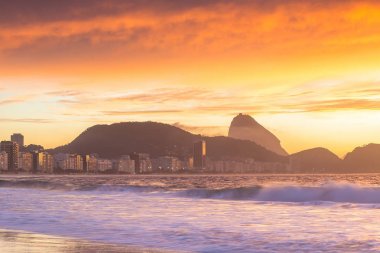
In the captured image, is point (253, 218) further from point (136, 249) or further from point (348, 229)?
point (136, 249)

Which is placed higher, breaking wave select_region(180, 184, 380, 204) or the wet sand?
the wet sand

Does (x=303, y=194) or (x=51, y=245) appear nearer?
(x=51, y=245)

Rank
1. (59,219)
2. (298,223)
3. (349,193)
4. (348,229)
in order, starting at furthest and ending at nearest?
1. (349,193)
2. (59,219)
3. (298,223)
4. (348,229)

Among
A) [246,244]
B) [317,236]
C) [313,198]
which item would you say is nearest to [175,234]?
[246,244]

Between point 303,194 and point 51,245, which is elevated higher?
point 51,245

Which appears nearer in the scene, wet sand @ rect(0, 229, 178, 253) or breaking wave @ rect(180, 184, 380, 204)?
wet sand @ rect(0, 229, 178, 253)

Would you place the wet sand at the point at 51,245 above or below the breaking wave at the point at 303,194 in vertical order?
above

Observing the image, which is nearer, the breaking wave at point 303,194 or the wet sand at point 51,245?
the wet sand at point 51,245

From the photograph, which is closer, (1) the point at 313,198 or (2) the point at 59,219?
(2) the point at 59,219
